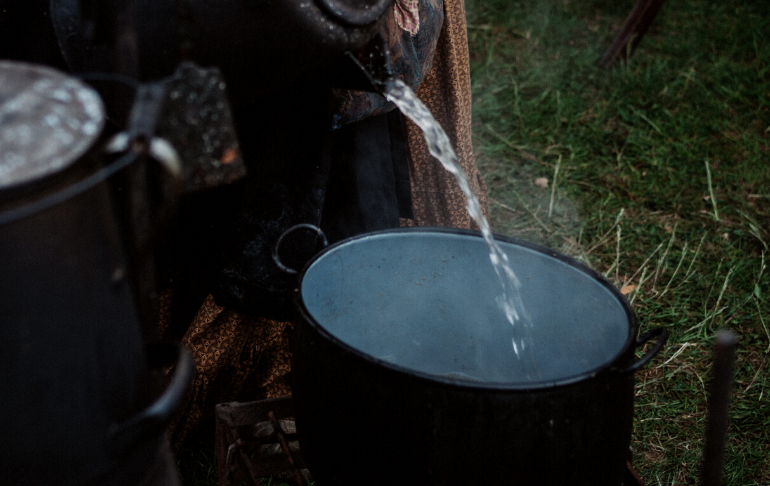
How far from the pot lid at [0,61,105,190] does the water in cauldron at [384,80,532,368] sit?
0.68m

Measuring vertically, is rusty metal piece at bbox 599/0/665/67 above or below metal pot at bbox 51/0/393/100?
below

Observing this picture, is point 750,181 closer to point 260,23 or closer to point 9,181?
point 260,23

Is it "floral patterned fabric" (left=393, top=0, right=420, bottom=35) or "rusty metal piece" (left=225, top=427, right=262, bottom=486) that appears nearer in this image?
"rusty metal piece" (left=225, top=427, right=262, bottom=486)

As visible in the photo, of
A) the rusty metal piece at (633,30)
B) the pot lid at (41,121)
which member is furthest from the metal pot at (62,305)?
the rusty metal piece at (633,30)

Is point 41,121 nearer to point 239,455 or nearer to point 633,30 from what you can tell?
point 239,455

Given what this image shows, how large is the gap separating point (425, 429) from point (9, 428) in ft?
1.72

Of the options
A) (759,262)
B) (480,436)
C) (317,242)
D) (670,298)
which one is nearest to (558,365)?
(480,436)

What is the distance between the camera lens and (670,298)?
243 centimetres

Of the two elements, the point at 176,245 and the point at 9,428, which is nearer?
the point at 9,428

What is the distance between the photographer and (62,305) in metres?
0.69

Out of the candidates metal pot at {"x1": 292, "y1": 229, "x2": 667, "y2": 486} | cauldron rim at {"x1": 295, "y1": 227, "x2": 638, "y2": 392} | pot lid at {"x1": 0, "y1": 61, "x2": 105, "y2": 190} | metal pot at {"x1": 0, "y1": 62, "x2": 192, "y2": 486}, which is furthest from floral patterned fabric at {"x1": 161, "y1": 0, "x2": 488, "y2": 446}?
pot lid at {"x1": 0, "y1": 61, "x2": 105, "y2": 190}

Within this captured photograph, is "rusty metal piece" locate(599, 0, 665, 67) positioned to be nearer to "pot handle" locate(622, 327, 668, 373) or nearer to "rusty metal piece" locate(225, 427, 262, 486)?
"pot handle" locate(622, 327, 668, 373)

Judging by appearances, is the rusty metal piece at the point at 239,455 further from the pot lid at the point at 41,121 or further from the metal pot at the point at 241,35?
the pot lid at the point at 41,121

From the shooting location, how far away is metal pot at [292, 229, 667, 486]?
0.92 metres
